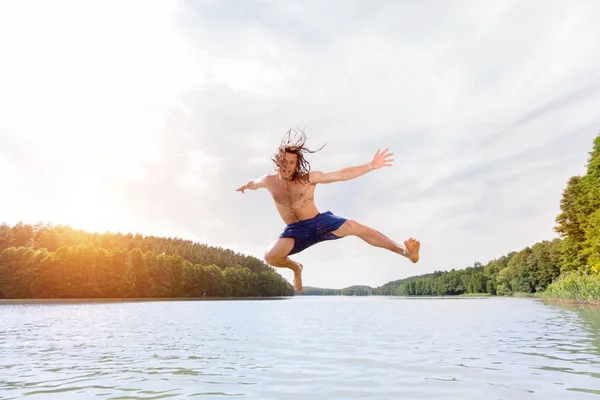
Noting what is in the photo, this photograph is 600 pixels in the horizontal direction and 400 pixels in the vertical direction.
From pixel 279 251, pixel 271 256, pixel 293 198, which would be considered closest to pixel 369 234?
pixel 293 198

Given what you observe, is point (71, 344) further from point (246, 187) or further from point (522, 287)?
point (522, 287)

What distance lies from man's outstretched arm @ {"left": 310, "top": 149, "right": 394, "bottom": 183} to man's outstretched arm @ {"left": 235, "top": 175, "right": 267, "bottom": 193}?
47.2 inches

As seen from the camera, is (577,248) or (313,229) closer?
(313,229)

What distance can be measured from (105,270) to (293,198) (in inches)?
3862

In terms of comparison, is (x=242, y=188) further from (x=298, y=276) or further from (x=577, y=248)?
(x=577, y=248)

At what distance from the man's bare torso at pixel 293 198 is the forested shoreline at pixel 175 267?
40.5 metres

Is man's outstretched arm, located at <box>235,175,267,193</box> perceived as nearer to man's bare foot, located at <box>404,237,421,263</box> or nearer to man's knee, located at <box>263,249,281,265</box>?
man's knee, located at <box>263,249,281,265</box>

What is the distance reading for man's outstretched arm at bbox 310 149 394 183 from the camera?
790 centimetres

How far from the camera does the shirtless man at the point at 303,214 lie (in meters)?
8.05

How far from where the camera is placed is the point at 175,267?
398 feet

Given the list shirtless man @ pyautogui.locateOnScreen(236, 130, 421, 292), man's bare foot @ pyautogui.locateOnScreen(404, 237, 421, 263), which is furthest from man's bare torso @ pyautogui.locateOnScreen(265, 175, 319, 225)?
man's bare foot @ pyautogui.locateOnScreen(404, 237, 421, 263)

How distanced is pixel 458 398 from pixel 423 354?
6511 millimetres

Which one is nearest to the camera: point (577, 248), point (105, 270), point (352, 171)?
point (352, 171)

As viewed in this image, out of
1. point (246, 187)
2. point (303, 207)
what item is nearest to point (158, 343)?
point (246, 187)
